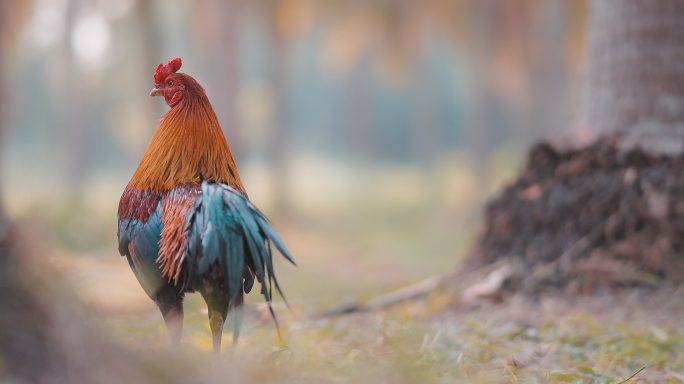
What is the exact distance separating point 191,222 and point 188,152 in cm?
43

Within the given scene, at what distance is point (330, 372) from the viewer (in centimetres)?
341

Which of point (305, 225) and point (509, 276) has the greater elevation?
point (509, 276)

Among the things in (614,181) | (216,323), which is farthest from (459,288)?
(216,323)

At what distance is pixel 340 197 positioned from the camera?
31.7 metres

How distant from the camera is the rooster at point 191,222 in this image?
10.1ft

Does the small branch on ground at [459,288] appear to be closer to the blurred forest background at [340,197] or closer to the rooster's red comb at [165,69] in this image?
the blurred forest background at [340,197]

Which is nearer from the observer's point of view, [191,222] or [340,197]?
[191,222]

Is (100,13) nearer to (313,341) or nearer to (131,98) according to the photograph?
(131,98)

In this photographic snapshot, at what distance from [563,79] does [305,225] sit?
7.99 m

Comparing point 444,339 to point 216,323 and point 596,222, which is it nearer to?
point 216,323

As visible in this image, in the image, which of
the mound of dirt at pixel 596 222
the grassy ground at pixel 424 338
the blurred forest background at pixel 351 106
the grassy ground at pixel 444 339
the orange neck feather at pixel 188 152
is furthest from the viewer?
the blurred forest background at pixel 351 106

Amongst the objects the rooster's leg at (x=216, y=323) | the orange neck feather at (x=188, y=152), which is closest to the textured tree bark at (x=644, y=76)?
the orange neck feather at (x=188, y=152)

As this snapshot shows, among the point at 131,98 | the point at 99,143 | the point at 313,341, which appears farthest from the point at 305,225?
the point at 99,143

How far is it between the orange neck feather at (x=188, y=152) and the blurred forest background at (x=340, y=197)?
0.50 m
